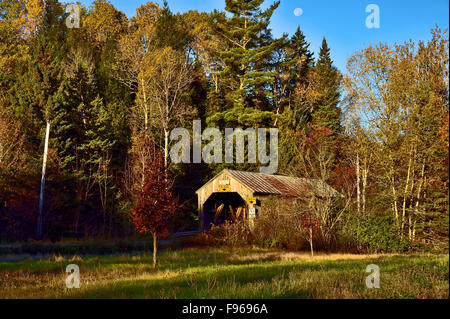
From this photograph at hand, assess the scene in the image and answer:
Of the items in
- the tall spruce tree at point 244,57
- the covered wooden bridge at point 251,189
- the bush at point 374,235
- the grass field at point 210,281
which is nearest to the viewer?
the grass field at point 210,281

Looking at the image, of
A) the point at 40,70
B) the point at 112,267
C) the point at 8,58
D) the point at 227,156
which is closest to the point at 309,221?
the point at 112,267

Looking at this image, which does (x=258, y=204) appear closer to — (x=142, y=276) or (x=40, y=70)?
(x=142, y=276)

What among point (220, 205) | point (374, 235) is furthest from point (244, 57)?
point (374, 235)

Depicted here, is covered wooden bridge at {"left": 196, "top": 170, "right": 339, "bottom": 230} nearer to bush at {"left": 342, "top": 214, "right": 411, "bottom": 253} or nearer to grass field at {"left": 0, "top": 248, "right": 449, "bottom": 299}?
bush at {"left": 342, "top": 214, "right": 411, "bottom": 253}

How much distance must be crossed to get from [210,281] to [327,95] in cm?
3978

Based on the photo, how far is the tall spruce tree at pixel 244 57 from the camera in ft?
147

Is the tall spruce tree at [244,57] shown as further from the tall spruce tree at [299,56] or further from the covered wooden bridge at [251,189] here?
the covered wooden bridge at [251,189]

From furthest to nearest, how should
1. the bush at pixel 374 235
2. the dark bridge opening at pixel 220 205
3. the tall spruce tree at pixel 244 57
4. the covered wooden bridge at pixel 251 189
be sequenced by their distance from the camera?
the tall spruce tree at pixel 244 57
the dark bridge opening at pixel 220 205
the covered wooden bridge at pixel 251 189
the bush at pixel 374 235

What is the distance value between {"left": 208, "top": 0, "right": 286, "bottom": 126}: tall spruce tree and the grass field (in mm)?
27878

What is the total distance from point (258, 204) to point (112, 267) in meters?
14.1

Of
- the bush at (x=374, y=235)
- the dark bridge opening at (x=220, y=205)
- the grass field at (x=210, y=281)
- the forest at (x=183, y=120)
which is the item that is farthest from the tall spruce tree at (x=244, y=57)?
the grass field at (x=210, y=281)

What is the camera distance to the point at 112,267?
55.6 ft

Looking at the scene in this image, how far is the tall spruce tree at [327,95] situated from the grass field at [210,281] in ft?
106

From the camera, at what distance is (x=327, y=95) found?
49.3 m
